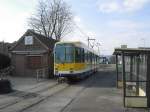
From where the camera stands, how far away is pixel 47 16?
75.4 meters

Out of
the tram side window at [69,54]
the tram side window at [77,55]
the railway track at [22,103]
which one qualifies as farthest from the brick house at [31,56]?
the railway track at [22,103]

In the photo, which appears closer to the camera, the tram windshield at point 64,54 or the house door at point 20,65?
the tram windshield at point 64,54

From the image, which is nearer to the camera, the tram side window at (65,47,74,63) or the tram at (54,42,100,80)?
the tram at (54,42,100,80)

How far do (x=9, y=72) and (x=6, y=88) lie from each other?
21.4m

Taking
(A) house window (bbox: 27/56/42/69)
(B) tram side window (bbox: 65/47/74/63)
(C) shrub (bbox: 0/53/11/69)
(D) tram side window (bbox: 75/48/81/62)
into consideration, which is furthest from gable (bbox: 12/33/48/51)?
(B) tram side window (bbox: 65/47/74/63)

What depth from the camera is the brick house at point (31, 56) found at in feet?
141

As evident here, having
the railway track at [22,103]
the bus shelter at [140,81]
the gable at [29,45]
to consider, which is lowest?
the railway track at [22,103]

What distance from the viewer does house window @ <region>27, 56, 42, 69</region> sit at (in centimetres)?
4356

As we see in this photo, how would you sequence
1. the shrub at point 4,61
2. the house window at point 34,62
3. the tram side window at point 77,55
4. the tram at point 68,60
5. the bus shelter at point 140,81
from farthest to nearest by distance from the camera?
the shrub at point 4,61, the house window at point 34,62, the tram side window at point 77,55, the tram at point 68,60, the bus shelter at point 140,81

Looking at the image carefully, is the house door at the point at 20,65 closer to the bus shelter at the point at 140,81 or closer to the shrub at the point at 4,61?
the shrub at the point at 4,61

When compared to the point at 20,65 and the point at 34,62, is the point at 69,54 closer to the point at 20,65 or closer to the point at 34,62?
the point at 34,62

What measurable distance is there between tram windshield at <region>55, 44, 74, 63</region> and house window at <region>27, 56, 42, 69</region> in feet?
36.7

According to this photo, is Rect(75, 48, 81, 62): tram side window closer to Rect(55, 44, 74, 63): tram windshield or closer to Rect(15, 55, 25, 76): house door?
Rect(55, 44, 74, 63): tram windshield

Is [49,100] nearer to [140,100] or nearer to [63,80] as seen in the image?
[140,100]
